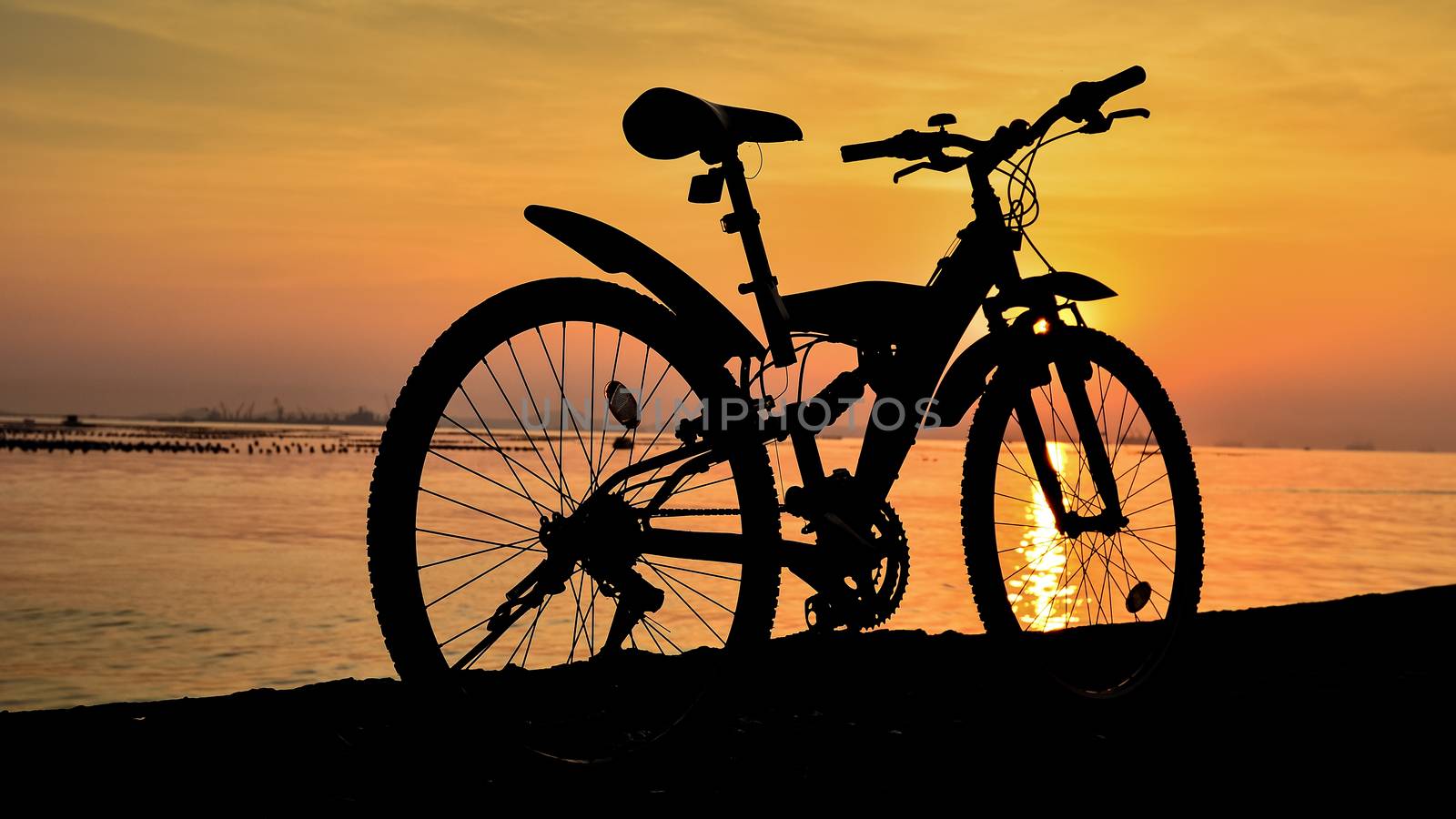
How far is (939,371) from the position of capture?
4.04 meters

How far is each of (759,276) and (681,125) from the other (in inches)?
18.8

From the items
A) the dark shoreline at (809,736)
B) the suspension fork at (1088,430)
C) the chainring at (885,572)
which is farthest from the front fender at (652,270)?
the suspension fork at (1088,430)

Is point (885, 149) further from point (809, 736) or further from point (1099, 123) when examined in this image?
point (809, 736)

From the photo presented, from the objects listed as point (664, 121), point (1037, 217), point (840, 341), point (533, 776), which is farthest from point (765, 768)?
point (1037, 217)

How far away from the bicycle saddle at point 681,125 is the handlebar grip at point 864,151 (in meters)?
0.61

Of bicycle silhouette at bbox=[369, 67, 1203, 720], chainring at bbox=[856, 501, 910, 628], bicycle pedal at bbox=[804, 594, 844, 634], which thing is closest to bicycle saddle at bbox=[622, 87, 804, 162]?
bicycle silhouette at bbox=[369, 67, 1203, 720]

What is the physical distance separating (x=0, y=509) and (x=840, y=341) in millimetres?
36078

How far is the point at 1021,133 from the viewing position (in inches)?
163

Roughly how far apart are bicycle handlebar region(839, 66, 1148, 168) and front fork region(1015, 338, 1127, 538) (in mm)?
810

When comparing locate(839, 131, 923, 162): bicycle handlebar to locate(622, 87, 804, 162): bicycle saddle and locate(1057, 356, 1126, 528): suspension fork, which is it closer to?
locate(622, 87, 804, 162): bicycle saddle

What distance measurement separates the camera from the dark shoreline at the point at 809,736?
127 inches

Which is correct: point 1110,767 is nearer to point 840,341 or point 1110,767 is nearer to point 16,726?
point 840,341

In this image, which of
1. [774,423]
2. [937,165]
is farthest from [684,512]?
[937,165]

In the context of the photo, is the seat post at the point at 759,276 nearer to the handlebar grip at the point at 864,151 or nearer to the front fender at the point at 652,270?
the front fender at the point at 652,270
